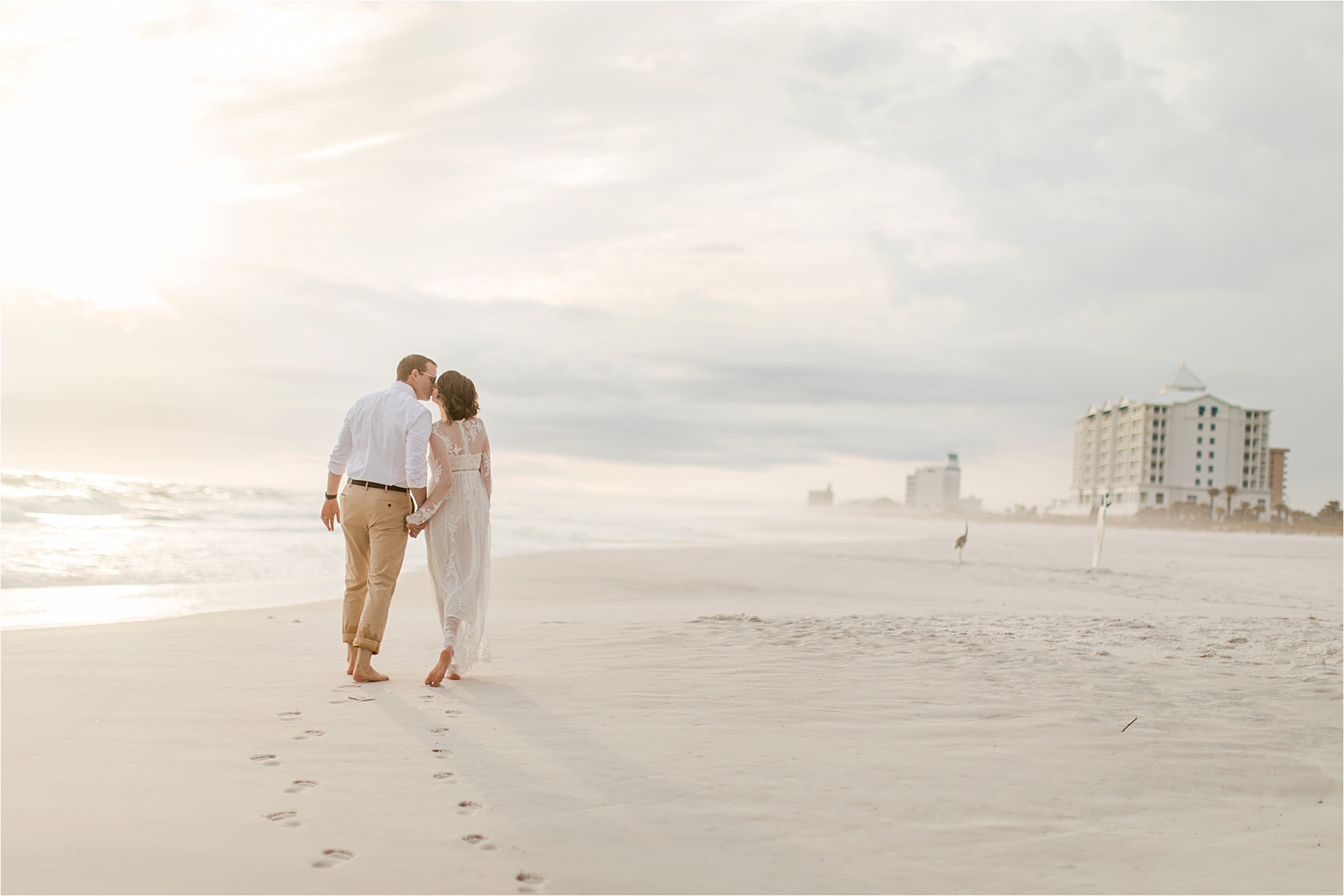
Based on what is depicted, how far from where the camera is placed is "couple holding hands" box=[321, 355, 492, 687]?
5.59 m

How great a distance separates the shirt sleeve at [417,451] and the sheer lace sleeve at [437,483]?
0.39 ft

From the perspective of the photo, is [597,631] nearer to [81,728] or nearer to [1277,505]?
[81,728]

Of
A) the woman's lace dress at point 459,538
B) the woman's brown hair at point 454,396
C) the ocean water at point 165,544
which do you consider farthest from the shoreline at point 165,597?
the woman's brown hair at point 454,396

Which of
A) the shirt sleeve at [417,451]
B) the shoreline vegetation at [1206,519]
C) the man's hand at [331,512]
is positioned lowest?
the shoreline vegetation at [1206,519]

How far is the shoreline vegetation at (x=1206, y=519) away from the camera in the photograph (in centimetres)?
6456

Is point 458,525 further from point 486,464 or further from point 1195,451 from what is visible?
point 1195,451

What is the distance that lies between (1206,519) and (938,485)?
8934 cm

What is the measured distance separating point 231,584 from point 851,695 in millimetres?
10365

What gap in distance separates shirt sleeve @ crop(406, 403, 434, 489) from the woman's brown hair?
0.68 feet

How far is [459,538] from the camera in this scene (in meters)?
5.80

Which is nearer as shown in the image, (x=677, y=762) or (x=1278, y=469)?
(x=677, y=762)

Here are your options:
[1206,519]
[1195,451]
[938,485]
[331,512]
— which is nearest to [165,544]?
[331,512]

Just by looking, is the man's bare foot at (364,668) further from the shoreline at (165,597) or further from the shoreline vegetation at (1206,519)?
the shoreline vegetation at (1206,519)

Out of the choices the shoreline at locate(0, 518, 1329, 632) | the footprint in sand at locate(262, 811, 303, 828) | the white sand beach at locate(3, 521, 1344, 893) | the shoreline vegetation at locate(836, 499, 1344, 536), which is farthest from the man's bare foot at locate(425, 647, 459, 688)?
the shoreline vegetation at locate(836, 499, 1344, 536)
